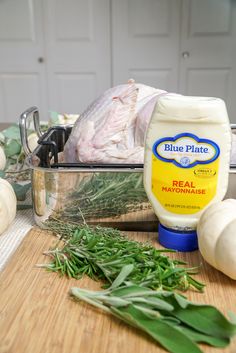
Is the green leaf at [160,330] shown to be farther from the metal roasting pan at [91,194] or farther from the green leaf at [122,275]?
the metal roasting pan at [91,194]

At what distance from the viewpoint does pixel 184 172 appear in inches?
24.9

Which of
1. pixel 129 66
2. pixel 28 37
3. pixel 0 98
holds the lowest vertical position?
pixel 0 98

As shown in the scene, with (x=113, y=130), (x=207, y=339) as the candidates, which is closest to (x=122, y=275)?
(x=207, y=339)

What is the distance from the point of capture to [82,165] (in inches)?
28.0

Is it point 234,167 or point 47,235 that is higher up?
Answer: point 234,167

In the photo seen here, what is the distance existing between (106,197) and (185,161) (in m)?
0.18

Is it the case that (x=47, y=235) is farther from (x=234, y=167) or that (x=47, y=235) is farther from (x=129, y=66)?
(x=129, y=66)

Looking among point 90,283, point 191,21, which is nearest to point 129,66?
point 191,21

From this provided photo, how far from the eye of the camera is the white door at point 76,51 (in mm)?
2627

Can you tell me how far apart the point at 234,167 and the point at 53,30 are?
2303 millimetres

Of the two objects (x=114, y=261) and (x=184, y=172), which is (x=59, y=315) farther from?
(x=184, y=172)

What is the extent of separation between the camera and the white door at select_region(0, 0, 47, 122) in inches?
105

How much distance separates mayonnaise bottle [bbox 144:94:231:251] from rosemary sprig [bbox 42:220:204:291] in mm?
67

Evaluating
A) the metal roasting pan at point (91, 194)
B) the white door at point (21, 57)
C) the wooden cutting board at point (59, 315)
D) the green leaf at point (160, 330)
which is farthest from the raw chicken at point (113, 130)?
the white door at point (21, 57)
